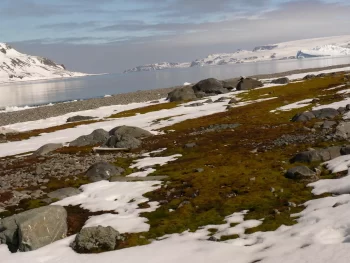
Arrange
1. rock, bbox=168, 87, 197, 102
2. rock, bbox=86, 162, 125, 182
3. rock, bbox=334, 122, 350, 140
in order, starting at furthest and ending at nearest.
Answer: rock, bbox=168, 87, 197, 102 < rock, bbox=334, 122, 350, 140 < rock, bbox=86, 162, 125, 182

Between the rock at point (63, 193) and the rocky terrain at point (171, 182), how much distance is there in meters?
0.06

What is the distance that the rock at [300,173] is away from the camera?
21641 millimetres

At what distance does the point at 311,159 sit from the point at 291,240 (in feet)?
36.8

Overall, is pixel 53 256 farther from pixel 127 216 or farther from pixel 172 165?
pixel 172 165

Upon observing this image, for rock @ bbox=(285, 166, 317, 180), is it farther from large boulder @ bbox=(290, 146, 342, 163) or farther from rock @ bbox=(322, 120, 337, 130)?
rock @ bbox=(322, 120, 337, 130)

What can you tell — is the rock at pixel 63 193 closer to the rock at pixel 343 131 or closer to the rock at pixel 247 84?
the rock at pixel 343 131

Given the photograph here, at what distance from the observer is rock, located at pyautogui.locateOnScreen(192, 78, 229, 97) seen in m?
95.1

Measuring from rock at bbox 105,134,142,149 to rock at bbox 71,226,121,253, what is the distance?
23.3 metres

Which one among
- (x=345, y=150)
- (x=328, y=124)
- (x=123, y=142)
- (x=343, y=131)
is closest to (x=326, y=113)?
(x=328, y=124)

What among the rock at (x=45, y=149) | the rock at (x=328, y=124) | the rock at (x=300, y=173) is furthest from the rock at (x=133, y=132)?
the rock at (x=300, y=173)

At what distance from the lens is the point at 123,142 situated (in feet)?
135

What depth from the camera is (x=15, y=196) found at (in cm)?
2583

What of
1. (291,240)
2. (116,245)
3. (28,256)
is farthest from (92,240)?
(291,240)

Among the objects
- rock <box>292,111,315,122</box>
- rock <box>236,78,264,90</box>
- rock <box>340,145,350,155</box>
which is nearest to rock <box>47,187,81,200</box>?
rock <box>340,145,350,155</box>
